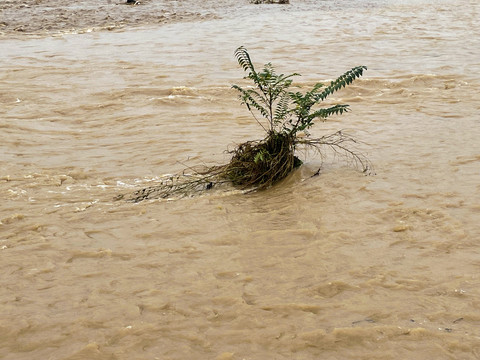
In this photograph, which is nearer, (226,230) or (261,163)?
(226,230)

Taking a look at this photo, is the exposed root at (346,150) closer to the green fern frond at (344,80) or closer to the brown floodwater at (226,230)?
the brown floodwater at (226,230)

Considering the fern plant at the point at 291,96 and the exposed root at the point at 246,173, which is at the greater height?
the fern plant at the point at 291,96

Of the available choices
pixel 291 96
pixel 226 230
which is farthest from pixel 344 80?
pixel 226 230

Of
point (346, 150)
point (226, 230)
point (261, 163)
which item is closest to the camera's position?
point (226, 230)

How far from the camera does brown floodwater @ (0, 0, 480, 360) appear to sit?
3.12 metres

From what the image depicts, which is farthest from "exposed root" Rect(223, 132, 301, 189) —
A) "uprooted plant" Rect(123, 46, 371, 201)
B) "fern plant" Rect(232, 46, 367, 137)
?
"fern plant" Rect(232, 46, 367, 137)

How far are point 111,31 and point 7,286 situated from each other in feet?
38.4

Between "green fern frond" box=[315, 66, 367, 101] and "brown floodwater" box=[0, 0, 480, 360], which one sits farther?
"green fern frond" box=[315, 66, 367, 101]

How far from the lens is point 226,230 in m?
4.36

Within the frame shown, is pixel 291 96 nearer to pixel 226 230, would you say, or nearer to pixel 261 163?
pixel 261 163

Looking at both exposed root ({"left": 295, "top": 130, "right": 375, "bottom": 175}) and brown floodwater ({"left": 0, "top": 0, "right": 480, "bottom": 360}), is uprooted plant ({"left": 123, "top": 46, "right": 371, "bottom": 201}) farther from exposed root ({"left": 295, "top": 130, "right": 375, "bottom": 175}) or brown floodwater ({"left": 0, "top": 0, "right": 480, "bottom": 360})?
brown floodwater ({"left": 0, "top": 0, "right": 480, "bottom": 360})

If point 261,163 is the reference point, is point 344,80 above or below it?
above

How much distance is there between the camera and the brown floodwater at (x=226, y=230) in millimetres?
3125

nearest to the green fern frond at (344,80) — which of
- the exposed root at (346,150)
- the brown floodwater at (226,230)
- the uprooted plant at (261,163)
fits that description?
the uprooted plant at (261,163)
